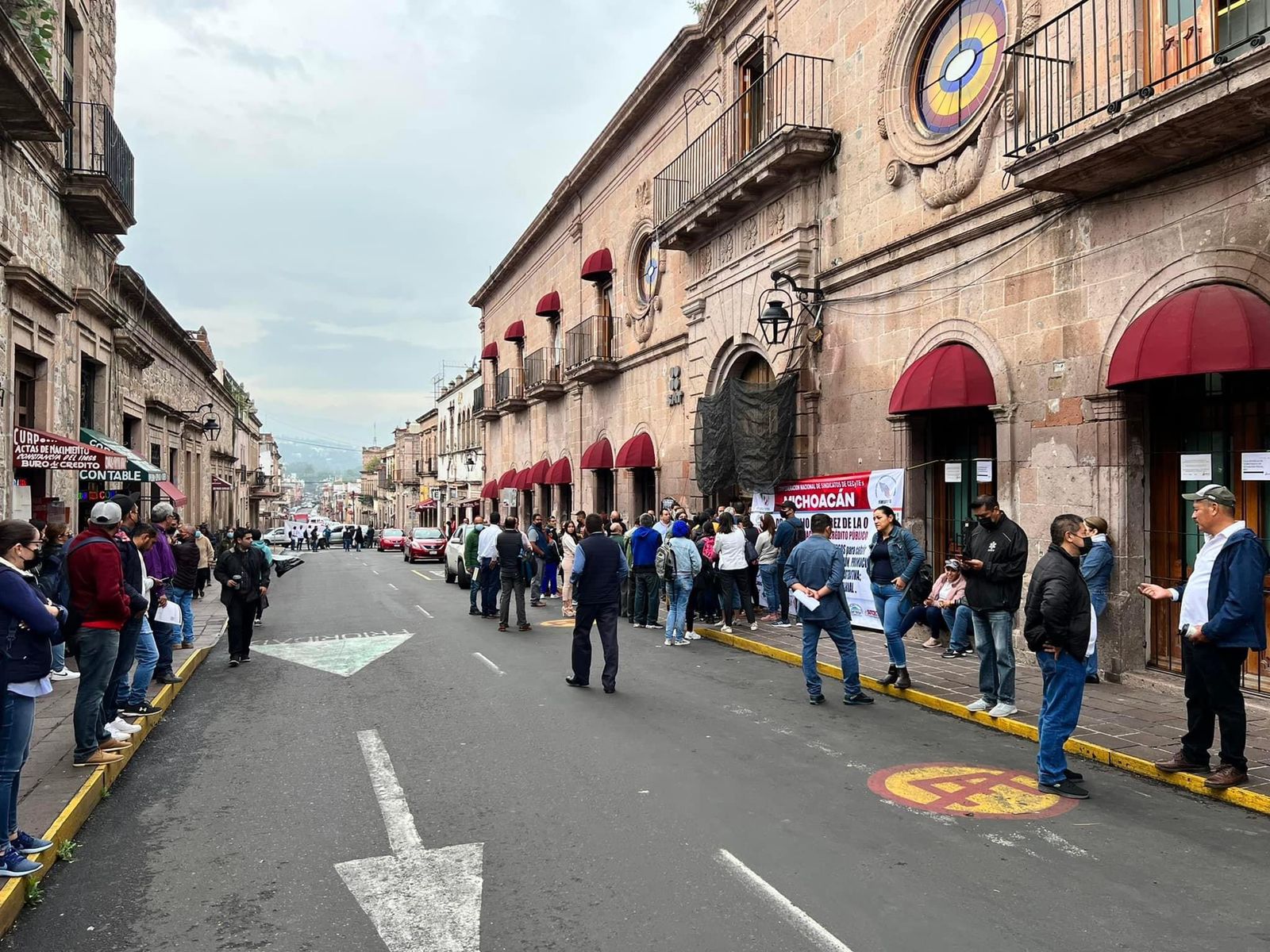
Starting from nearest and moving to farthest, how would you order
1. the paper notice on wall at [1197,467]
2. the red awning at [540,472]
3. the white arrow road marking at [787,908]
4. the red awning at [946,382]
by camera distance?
the white arrow road marking at [787,908] → the paper notice on wall at [1197,467] → the red awning at [946,382] → the red awning at [540,472]

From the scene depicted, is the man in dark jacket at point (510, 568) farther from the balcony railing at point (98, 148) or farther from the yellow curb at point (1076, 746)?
the balcony railing at point (98, 148)

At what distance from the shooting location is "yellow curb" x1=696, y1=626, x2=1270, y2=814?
5508 millimetres

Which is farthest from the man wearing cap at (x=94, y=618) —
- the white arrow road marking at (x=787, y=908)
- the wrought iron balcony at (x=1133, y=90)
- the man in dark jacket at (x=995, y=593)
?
the wrought iron balcony at (x=1133, y=90)

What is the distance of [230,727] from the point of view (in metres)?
7.48

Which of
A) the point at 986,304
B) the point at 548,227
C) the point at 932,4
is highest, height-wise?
the point at 548,227

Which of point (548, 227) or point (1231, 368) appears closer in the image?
point (1231, 368)

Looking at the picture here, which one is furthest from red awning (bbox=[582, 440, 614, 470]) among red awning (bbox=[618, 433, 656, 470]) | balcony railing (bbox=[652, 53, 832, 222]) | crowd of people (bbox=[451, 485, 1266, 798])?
crowd of people (bbox=[451, 485, 1266, 798])

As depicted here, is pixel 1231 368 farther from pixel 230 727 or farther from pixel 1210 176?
pixel 230 727

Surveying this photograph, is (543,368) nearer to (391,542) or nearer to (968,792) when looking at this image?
(391,542)

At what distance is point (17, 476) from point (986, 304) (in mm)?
13314

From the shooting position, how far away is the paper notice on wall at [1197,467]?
820 cm

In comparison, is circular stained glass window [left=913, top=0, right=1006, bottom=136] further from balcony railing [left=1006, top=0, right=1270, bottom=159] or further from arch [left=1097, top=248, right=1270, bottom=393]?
arch [left=1097, top=248, right=1270, bottom=393]

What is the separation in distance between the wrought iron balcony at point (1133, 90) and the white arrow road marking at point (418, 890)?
783 centimetres

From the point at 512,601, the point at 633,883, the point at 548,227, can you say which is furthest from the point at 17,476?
the point at 548,227
